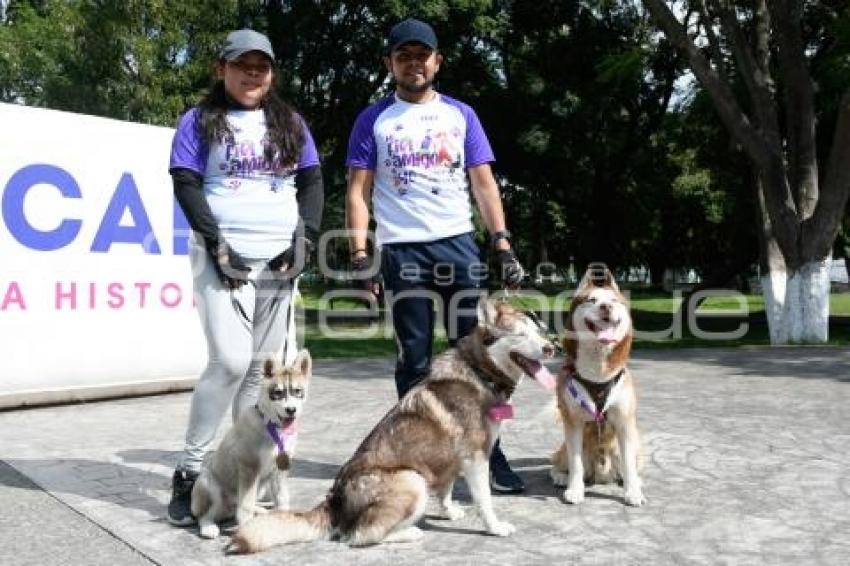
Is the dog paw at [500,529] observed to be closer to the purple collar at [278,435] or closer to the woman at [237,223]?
the purple collar at [278,435]

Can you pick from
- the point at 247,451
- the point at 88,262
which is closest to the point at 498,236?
the point at 247,451

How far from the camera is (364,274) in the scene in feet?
15.1

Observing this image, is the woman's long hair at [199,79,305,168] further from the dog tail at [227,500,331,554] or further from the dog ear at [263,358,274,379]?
the dog tail at [227,500,331,554]

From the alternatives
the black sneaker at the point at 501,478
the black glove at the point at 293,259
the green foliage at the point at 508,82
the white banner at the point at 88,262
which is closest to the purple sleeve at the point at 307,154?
the black glove at the point at 293,259

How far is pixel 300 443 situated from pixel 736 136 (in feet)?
36.4

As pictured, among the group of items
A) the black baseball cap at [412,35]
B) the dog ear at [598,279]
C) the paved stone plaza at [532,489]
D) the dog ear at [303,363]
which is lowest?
the paved stone plaza at [532,489]

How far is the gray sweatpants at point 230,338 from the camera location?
4.07 meters

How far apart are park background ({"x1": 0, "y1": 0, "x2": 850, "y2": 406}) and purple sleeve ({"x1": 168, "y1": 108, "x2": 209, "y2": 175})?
9.66 meters

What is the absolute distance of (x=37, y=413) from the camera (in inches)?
295

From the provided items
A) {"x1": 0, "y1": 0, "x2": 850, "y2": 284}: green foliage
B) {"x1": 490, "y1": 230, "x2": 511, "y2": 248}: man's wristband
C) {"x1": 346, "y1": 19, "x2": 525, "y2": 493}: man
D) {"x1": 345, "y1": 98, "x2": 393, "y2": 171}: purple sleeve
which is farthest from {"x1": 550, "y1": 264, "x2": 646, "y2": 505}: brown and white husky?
{"x1": 0, "y1": 0, "x2": 850, "y2": 284}: green foliage

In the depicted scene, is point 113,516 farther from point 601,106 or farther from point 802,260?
point 601,106

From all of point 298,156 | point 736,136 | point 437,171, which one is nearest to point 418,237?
point 437,171

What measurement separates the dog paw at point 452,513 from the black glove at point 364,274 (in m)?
1.34

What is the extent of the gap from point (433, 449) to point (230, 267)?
135 centimetres
